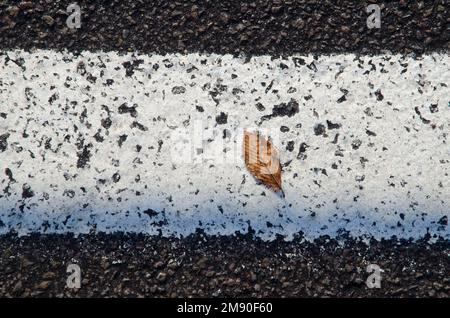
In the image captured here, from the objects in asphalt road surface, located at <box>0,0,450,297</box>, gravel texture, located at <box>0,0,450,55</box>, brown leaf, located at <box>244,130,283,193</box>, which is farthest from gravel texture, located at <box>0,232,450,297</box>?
gravel texture, located at <box>0,0,450,55</box>

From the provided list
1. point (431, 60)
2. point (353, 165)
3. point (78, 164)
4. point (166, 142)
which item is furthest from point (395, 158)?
point (78, 164)

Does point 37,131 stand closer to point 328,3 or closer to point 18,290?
point 18,290

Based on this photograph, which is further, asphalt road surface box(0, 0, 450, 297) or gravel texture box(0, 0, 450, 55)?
gravel texture box(0, 0, 450, 55)

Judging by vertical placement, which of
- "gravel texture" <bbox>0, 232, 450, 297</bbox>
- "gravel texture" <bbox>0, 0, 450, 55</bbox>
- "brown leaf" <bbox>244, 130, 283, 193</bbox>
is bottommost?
"gravel texture" <bbox>0, 232, 450, 297</bbox>

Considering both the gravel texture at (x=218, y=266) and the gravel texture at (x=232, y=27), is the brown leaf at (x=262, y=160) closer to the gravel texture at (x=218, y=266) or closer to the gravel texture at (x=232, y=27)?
the gravel texture at (x=218, y=266)

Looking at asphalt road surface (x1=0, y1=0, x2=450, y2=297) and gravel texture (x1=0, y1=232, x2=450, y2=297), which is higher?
asphalt road surface (x1=0, y1=0, x2=450, y2=297)

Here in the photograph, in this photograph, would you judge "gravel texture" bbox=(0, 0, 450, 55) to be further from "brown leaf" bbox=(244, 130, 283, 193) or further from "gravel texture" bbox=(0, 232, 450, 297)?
"gravel texture" bbox=(0, 232, 450, 297)

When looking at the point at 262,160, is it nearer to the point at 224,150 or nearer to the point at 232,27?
the point at 224,150
